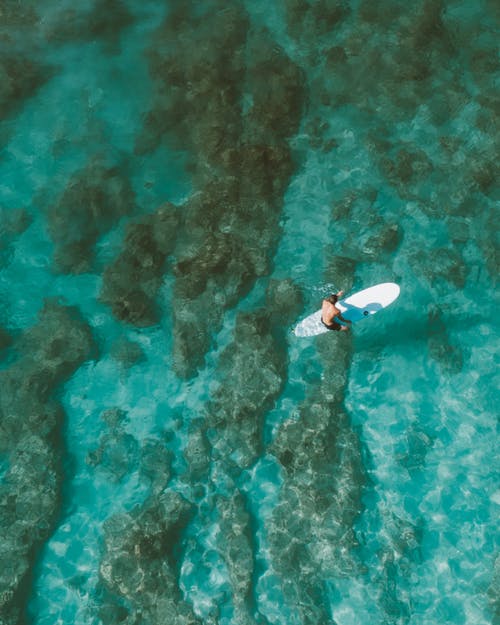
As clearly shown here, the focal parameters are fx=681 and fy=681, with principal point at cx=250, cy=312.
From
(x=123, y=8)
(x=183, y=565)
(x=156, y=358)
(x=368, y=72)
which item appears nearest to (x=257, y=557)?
(x=183, y=565)

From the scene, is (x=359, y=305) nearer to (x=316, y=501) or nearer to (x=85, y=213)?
(x=316, y=501)

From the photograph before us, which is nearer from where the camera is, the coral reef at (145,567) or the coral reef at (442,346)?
the coral reef at (145,567)

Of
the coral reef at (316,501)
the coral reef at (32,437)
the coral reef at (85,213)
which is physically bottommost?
the coral reef at (316,501)

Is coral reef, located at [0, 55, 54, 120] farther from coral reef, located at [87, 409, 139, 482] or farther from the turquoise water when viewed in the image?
coral reef, located at [87, 409, 139, 482]

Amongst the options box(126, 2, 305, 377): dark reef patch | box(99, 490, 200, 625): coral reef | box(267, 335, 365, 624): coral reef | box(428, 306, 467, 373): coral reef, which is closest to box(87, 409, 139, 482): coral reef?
box(99, 490, 200, 625): coral reef

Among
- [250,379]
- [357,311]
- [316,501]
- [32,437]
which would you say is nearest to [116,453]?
[32,437]

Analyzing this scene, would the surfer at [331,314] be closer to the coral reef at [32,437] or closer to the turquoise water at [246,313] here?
the turquoise water at [246,313]

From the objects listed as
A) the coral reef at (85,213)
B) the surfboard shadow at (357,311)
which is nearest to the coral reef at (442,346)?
the surfboard shadow at (357,311)
